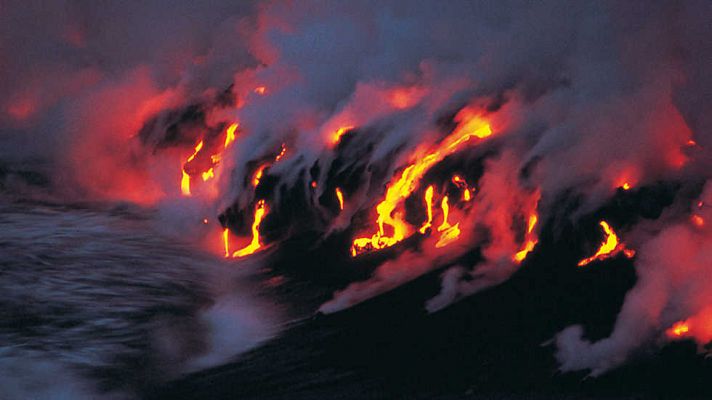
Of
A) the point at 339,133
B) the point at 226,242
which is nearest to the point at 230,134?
the point at 226,242

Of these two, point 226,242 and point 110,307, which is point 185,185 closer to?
point 226,242

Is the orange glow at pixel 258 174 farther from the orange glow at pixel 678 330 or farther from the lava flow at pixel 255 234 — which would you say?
the orange glow at pixel 678 330

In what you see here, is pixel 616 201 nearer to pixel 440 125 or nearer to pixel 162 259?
pixel 440 125

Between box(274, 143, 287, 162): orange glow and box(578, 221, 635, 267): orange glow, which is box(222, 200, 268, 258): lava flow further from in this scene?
box(578, 221, 635, 267): orange glow

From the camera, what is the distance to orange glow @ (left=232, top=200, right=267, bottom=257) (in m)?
10.3

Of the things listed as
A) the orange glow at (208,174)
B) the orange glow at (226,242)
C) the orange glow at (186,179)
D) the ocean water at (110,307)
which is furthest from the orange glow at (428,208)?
the orange glow at (186,179)

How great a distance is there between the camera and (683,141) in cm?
776

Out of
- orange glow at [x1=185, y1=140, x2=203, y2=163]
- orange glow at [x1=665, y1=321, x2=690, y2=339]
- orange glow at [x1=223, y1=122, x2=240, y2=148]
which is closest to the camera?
orange glow at [x1=665, y1=321, x2=690, y2=339]

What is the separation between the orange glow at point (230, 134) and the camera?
11.6 metres

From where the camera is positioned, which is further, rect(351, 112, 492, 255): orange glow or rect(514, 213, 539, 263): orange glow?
rect(351, 112, 492, 255): orange glow

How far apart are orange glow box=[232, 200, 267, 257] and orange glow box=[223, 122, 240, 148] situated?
4.11 feet

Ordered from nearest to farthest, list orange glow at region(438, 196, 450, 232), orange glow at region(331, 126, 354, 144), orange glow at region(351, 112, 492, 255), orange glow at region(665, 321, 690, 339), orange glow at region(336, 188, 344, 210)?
orange glow at region(665, 321, 690, 339) < orange glow at region(438, 196, 450, 232) < orange glow at region(351, 112, 492, 255) < orange glow at region(336, 188, 344, 210) < orange glow at region(331, 126, 354, 144)

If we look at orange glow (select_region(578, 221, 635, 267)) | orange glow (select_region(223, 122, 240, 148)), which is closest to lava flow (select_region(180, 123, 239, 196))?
orange glow (select_region(223, 122, 240, 148))

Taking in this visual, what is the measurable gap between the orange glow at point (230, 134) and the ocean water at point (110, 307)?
109 cm
